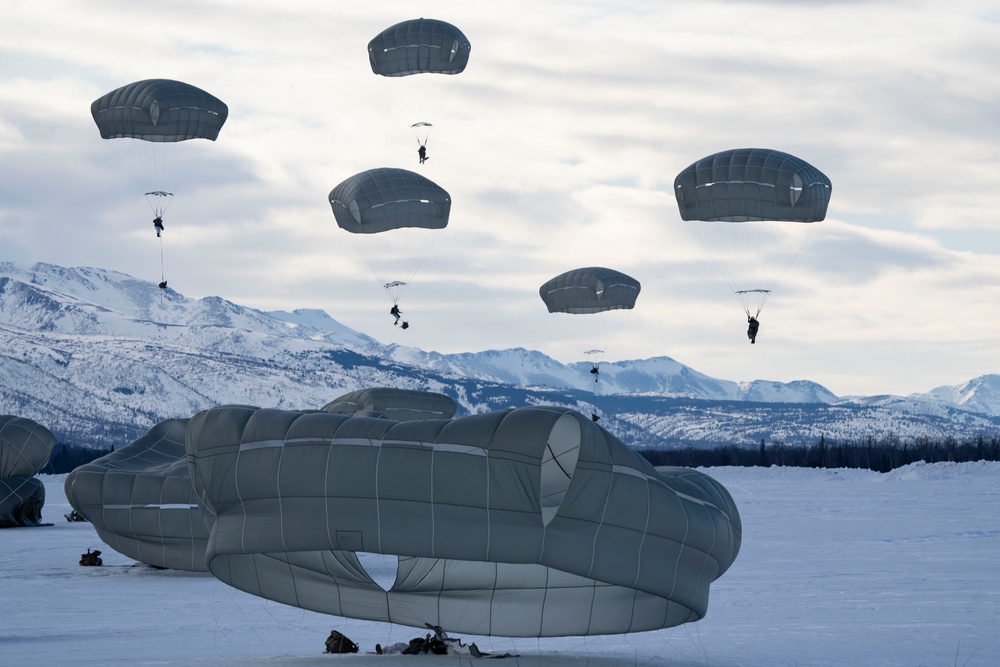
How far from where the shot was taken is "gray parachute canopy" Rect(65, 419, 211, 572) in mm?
32938

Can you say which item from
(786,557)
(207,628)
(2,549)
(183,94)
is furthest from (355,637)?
(183,94)

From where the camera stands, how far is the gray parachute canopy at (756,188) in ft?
129

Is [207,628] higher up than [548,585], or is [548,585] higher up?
[548,585]

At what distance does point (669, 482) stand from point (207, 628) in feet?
31.5

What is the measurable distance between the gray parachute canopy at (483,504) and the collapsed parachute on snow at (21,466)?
3329cm

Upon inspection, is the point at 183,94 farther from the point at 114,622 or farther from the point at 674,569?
the point at 674,569

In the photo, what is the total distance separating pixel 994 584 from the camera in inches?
1074

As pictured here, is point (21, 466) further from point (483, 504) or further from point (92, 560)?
point (483, 504)

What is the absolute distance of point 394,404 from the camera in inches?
1922

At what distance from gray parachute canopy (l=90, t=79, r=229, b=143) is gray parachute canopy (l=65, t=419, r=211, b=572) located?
515 inches

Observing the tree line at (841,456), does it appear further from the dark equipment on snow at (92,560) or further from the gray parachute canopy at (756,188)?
the dark equipment on snow at (92,560)

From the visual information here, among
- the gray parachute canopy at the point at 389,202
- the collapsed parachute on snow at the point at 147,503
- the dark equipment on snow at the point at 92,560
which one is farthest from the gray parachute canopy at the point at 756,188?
the dark equipment on snow at the point at 92,560

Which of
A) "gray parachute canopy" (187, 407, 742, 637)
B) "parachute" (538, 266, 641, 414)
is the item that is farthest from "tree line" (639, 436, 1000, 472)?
"gray parachute canopy" (187, 407, 742, 637)

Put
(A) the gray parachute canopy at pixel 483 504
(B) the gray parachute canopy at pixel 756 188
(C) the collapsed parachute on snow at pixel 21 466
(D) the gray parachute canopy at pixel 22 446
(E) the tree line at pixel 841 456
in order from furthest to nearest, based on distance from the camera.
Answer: (E) the tree line at pixel 841 456 → (C) the collapsed parachute on snow at pixel 21 466 → (D) the gray parachute canopy at pixel 22 446 → (B) the gray parachute canopy at pixel 756 188 → (A) the gray parachute canopy at pixel 483 504
